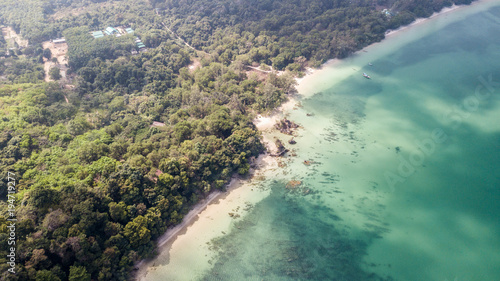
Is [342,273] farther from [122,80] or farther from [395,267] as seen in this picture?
[122,80]

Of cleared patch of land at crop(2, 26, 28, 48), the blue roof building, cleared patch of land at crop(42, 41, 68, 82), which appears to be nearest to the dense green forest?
cleared patch of land at crop(42, 41, 68, 82)

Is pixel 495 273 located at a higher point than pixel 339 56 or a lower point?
lower

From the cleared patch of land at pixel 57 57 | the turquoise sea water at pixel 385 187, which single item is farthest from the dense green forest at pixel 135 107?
the turquoise sea water at pixel 385 187

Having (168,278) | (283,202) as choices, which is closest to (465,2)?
(283,202)

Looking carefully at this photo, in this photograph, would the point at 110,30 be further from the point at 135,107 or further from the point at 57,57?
the point at 135,107

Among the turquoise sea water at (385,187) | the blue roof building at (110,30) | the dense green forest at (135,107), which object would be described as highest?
→ the blue roof building at (110,30)

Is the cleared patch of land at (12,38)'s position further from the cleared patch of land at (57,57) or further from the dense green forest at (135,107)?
the cleared patch of land at (57,57)
